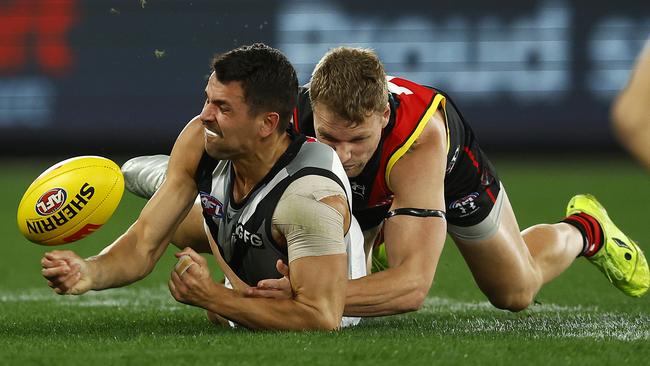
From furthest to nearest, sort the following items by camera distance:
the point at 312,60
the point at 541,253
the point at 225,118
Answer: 1. the point at 312,60
2. the point at 541,253
3. the point at 225,118

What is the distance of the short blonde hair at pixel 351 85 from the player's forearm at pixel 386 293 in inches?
23.5

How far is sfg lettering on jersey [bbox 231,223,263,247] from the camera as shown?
4488 mm

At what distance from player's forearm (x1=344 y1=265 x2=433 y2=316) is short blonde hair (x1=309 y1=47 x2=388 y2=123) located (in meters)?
0.60

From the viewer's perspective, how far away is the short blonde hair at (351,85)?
4.58 meters

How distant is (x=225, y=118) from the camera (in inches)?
172

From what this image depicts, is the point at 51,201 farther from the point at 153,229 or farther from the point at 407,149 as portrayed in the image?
the point at 407,149

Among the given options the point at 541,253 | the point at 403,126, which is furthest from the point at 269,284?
the point at 541,253

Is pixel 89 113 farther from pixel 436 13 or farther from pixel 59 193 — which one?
pixel 59 193

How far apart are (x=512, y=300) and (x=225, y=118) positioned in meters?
1.88

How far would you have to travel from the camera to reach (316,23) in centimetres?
1427

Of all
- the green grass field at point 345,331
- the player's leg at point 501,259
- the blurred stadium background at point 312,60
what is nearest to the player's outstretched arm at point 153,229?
the green grass field at point 345,331

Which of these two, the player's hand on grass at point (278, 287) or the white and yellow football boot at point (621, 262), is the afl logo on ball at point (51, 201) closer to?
the player's hand on grass at point (278, 287)

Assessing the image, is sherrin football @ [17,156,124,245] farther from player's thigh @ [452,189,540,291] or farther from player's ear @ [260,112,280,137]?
player's thigh @ [452,189,540,291]

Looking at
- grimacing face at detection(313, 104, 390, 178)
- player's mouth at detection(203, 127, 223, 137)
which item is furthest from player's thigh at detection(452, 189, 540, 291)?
player's mouth at detection(203, 127, 223, 137)
